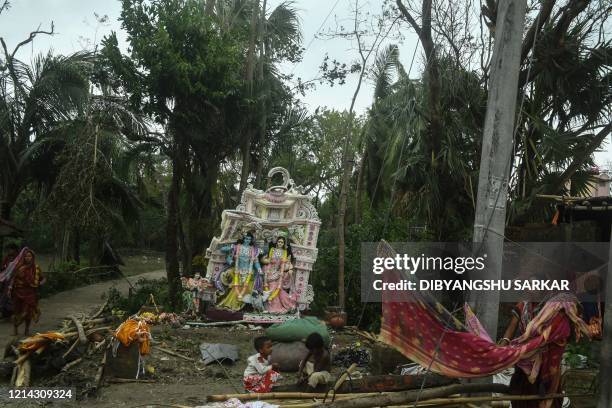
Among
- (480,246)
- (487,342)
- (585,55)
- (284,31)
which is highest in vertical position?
(284,31)

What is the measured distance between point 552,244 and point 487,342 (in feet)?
15.1

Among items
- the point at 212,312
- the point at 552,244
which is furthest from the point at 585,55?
the point at 212,312

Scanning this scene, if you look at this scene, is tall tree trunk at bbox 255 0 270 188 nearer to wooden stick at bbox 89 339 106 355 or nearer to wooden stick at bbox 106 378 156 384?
wooden stick at bbox 89 339 106 355

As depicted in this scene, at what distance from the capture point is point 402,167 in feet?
37.4

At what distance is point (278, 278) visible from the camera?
479 inches

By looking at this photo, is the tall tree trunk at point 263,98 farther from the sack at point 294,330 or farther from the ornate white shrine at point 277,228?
the sack at point 294,330

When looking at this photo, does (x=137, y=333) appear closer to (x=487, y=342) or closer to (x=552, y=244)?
(x=487, y=342)

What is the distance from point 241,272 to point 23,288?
400 centimetres

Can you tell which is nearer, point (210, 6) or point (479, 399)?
point (479, 399)

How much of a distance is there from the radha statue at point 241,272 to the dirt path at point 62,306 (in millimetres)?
3478

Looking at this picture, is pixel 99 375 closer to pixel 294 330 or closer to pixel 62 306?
pixel 294 330

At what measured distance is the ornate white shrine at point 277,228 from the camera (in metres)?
12.1

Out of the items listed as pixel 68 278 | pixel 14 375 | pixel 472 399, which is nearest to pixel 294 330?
pixel 14 375

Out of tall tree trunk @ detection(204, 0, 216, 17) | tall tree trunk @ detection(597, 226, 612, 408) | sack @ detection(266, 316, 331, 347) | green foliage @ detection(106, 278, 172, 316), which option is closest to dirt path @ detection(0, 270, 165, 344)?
green foliage @ detection(106, 278, 172, 316)
